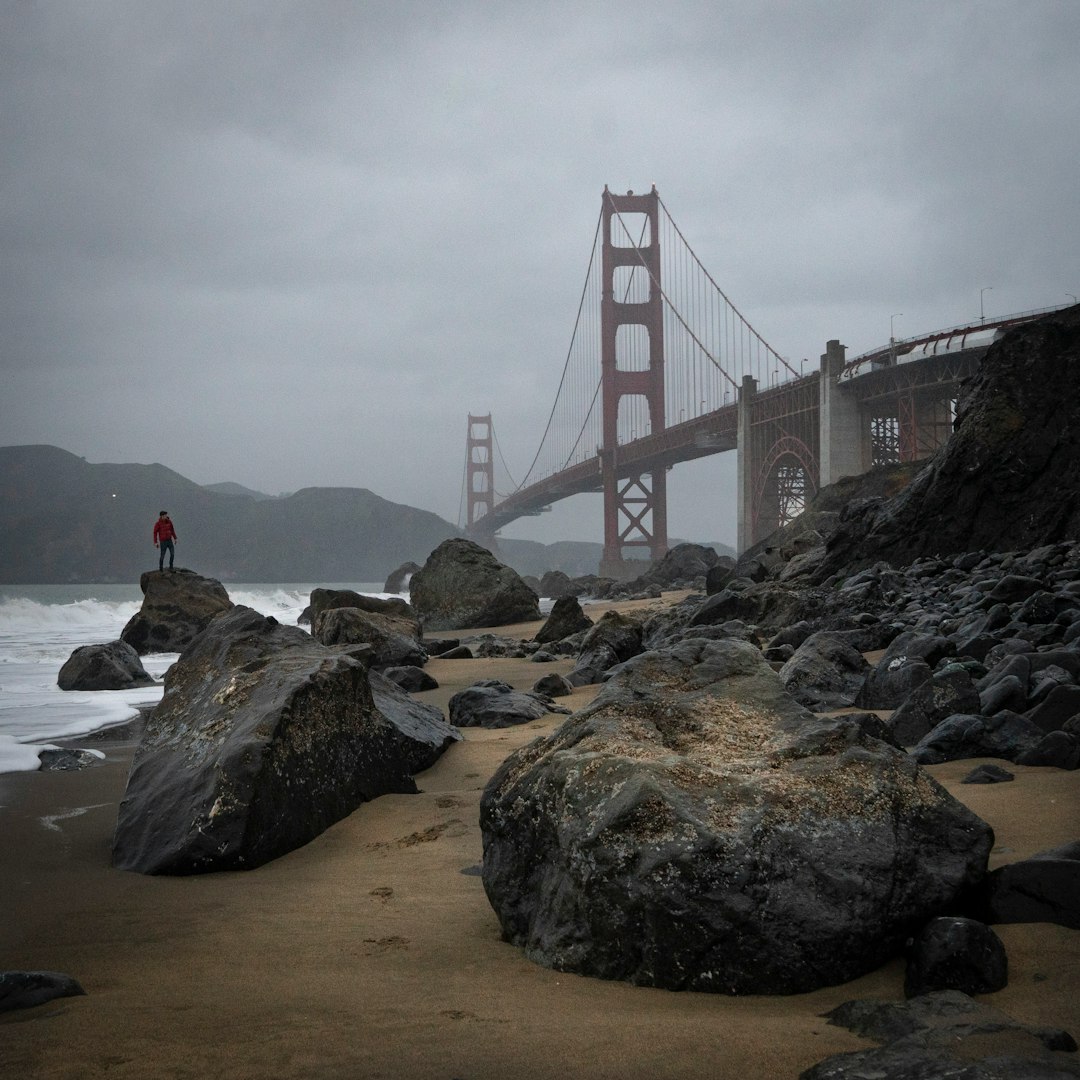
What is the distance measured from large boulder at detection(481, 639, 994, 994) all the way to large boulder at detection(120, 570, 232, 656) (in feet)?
37.3

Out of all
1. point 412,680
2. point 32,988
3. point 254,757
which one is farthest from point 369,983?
point 412,680

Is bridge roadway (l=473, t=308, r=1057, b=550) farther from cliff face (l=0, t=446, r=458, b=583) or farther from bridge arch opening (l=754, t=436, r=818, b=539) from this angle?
cliff face (l=0, t=446, r=458, b=583)

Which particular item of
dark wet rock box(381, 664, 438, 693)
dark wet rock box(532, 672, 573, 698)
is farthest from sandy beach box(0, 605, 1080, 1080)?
dark wet rock box(381, 664, 438, 693)

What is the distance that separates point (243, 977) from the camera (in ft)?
6.53

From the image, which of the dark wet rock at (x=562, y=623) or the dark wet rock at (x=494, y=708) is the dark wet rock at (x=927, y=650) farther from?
the dark wet rock at (x=562, y=623)

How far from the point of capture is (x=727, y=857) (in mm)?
1911

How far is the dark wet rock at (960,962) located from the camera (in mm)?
1757

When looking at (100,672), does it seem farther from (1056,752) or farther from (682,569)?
(682,569)

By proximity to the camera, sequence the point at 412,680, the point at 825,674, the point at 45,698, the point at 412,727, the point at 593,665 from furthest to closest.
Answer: the point at 45,698 < the point at 593,665 < the point at 412,680 < the point at 825,674 < the point at 412,727

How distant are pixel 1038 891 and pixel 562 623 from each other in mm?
8853

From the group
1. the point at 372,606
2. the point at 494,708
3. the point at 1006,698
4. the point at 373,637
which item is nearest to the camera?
the point at 1006,698

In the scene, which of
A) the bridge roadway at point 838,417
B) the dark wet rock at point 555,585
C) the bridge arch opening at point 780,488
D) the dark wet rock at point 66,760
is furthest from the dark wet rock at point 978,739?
the bridge arch opening at point 780,488

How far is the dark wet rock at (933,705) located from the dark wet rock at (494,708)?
2134 mm

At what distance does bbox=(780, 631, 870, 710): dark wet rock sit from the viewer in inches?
186
